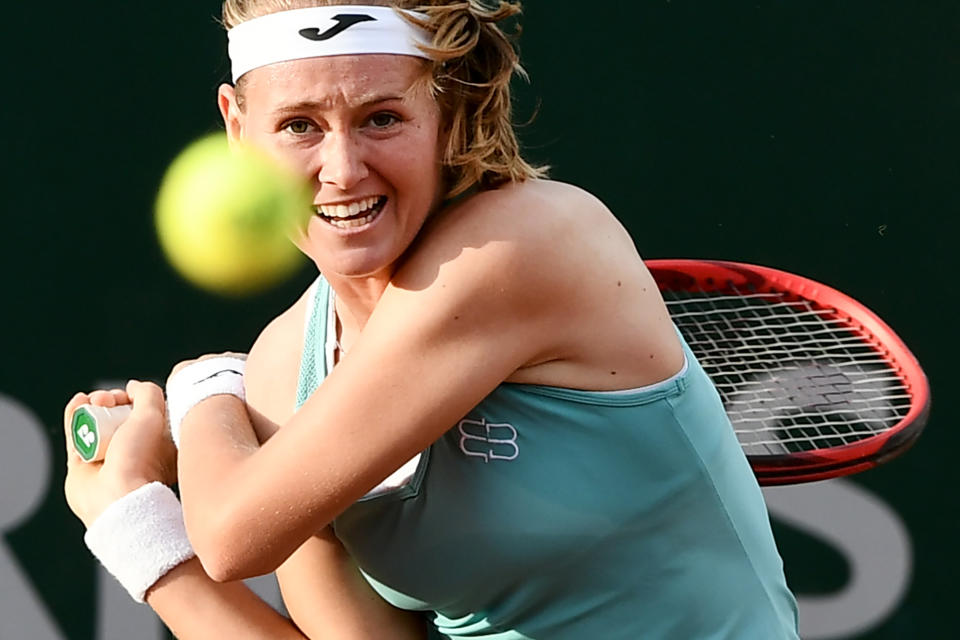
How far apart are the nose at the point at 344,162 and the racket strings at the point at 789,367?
0.96m

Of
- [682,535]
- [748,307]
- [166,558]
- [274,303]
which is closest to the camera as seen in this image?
[682,535]

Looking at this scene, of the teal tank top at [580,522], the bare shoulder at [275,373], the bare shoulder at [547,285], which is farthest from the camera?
the bare shoulder at [275,373]

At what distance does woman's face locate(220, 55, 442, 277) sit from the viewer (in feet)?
4.15

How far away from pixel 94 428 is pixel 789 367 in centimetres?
112

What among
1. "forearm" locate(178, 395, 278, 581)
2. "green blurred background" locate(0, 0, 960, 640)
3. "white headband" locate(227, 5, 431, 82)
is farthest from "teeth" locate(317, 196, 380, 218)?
"green blurred background" locate(0, 0, 960, 640)

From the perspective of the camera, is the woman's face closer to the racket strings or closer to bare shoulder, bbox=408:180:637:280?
bare shoulder, bbox=408:180:637:280

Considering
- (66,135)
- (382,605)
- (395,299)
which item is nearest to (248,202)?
(395,299)

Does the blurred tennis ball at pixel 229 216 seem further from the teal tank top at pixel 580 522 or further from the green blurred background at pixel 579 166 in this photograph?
the teal tank top at pixel 580 522

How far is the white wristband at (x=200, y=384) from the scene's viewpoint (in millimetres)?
1605

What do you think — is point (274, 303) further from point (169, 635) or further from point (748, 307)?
point (748, 307)

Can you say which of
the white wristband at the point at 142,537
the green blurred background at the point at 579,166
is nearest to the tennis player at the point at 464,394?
the white wristband at the point at 142,537

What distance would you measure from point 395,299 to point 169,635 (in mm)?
1446

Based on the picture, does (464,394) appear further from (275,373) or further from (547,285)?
(275,373)

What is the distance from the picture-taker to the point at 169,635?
248 centimetres
